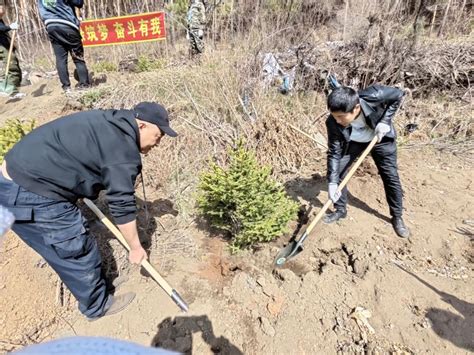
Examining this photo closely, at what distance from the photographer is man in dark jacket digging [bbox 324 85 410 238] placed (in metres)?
2.53

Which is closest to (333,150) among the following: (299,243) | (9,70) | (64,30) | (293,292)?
(299,243)

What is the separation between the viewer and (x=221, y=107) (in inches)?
186

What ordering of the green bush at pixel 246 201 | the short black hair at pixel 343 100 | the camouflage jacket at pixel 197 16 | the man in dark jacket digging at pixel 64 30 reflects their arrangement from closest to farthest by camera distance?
the short black hair at pixel 343 100 < the green bush at pixel 246 201 < the man in dark jacket digging at pixel 64 30 < the camouflage jacket at pixel 197 16

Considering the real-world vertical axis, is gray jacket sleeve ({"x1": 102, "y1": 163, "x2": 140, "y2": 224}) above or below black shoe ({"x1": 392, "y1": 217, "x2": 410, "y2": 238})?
above

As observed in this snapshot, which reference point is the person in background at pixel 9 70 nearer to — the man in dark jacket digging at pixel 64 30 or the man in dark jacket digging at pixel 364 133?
the man in dark jacket digging at pixel 64 30

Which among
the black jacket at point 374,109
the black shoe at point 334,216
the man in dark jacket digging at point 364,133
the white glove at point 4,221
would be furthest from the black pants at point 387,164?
the white glove at point 4,221

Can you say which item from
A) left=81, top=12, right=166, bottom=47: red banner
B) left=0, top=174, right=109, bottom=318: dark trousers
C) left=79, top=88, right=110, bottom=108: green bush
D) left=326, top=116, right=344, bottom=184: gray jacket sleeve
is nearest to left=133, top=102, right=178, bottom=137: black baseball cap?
left=0, top=174, right=109, bottom=318: dark trousers

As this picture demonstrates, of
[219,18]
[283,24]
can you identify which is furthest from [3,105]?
[283,24]

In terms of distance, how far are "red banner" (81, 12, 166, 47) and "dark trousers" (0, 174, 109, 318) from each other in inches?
193

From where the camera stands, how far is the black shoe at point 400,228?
315 centimetres

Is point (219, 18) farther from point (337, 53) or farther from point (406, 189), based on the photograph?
point (406, 189)

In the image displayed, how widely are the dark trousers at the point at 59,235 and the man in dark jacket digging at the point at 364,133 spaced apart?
6.81 ft

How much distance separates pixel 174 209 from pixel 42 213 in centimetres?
178

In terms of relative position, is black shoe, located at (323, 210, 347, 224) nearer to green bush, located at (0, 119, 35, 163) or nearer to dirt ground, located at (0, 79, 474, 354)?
dirt ground, located at (0, 79, 474, 354)
